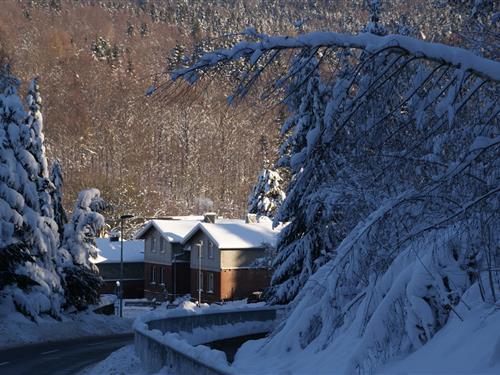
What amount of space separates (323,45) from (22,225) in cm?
3235

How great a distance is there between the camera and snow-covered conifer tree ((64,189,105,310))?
42.4 metres

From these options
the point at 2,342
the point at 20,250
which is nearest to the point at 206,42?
the point at 2,342

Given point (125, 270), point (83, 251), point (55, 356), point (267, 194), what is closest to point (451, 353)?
point (55, 356)

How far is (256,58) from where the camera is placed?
20.5 feet

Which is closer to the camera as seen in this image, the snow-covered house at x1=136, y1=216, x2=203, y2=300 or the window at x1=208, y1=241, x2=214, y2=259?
the window at x1=208, y1=241, x2=214, y2=259

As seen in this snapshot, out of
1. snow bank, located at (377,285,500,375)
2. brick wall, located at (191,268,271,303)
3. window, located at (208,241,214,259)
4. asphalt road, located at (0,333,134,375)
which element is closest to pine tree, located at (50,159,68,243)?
asphalt road, located at (0,333,134,375)

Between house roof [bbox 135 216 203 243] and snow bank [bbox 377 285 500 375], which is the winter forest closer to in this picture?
snow bank [bbox 377 285 500 375]

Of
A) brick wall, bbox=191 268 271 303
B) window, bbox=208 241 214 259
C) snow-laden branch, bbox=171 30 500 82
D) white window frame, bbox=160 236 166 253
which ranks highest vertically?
white window frame, bbox=160 236 166 253

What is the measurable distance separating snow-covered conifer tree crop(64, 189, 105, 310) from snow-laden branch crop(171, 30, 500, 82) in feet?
121

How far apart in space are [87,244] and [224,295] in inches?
739

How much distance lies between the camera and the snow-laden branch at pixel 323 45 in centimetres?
598

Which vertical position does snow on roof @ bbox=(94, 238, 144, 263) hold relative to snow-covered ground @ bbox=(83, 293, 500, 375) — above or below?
above

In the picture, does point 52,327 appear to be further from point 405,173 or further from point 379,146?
point 379,146

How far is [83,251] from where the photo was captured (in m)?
45.3
